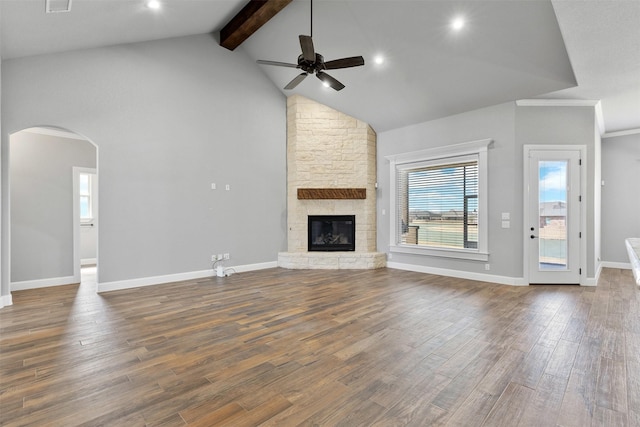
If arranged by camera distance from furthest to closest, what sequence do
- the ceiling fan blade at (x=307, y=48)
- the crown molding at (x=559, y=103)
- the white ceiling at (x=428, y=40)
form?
1. the crown molding at (x=559, y=103)
2. the ceiling fan blade at (x=307, y=48)
3. the white ceiling at (x=428, y=40)

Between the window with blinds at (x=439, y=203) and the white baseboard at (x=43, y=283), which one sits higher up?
the window with blinds at (x=439, y=203)

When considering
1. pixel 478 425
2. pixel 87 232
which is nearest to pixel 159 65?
pixel 87 232

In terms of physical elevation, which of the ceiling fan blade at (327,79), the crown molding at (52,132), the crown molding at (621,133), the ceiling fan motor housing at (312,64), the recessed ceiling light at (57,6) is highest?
the recessed ceiling light at (57,6)

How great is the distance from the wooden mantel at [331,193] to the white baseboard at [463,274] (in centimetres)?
166

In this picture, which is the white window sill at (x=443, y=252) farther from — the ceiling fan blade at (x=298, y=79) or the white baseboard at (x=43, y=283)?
the white baseboard at (x=43, y=283)

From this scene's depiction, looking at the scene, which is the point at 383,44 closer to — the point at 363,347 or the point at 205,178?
the point at 205,178

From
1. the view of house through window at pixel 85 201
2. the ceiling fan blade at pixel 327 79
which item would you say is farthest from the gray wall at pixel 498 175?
the view of house through window at pixel 85 201

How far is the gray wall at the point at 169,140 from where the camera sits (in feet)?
14.3

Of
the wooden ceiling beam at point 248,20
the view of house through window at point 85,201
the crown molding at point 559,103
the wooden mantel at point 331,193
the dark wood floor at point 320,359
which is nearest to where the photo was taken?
the dark wood floor at point 320,359

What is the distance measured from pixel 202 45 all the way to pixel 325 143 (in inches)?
119

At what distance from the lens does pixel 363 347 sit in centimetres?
269

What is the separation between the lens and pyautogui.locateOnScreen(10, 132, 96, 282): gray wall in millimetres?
4852

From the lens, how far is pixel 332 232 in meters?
6.96

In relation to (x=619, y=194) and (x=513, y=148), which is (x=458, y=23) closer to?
(x=513, y=148)
